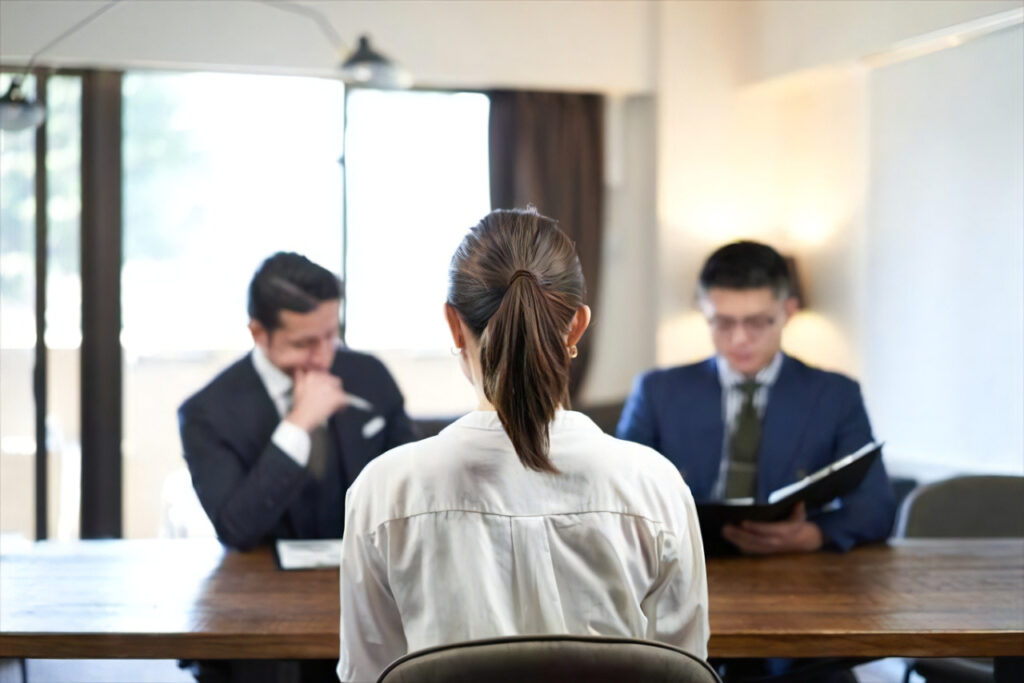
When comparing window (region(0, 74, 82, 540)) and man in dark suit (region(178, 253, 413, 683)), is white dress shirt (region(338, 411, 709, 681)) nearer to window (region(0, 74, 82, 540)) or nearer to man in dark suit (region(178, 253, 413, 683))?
man in dark suit (region(178, 253, 413, 683))

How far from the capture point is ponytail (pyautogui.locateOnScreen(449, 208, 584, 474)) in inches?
48.7

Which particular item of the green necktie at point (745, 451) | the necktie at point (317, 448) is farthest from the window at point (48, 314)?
the green necktie at point (745, 451)

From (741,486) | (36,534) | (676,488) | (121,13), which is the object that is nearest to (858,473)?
(741,486)

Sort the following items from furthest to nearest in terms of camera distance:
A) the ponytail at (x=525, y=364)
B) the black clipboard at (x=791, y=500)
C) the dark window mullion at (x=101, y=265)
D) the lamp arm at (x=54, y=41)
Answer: the dark window mullion at (x=101, y=265), the lamp arm at (x=54, y=41), the black clipboard at (x=791, y=500), the ponytail at (x=525, y=364)

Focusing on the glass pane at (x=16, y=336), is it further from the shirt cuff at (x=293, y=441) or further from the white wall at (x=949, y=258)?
the white wall at (x=949, y=258)

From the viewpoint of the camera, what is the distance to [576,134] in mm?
5426

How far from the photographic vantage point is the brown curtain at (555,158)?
17.5ft

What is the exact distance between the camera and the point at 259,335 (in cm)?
276

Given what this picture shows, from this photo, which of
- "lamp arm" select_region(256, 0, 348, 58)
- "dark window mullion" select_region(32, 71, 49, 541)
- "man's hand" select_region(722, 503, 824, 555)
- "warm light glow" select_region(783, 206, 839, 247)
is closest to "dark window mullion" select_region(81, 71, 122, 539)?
"dark window mullion" select_region(32, 71, 49, 541)

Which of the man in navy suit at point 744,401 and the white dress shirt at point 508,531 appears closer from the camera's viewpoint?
the white dress shirt at point 508,531

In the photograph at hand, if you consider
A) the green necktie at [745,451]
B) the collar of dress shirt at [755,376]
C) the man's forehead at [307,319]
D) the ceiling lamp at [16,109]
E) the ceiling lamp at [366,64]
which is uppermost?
the ceiling lamp at [366,64]

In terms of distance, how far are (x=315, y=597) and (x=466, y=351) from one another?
2.51 feet

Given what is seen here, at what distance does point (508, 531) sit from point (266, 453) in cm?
129

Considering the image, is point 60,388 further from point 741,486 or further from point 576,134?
point 741,486
